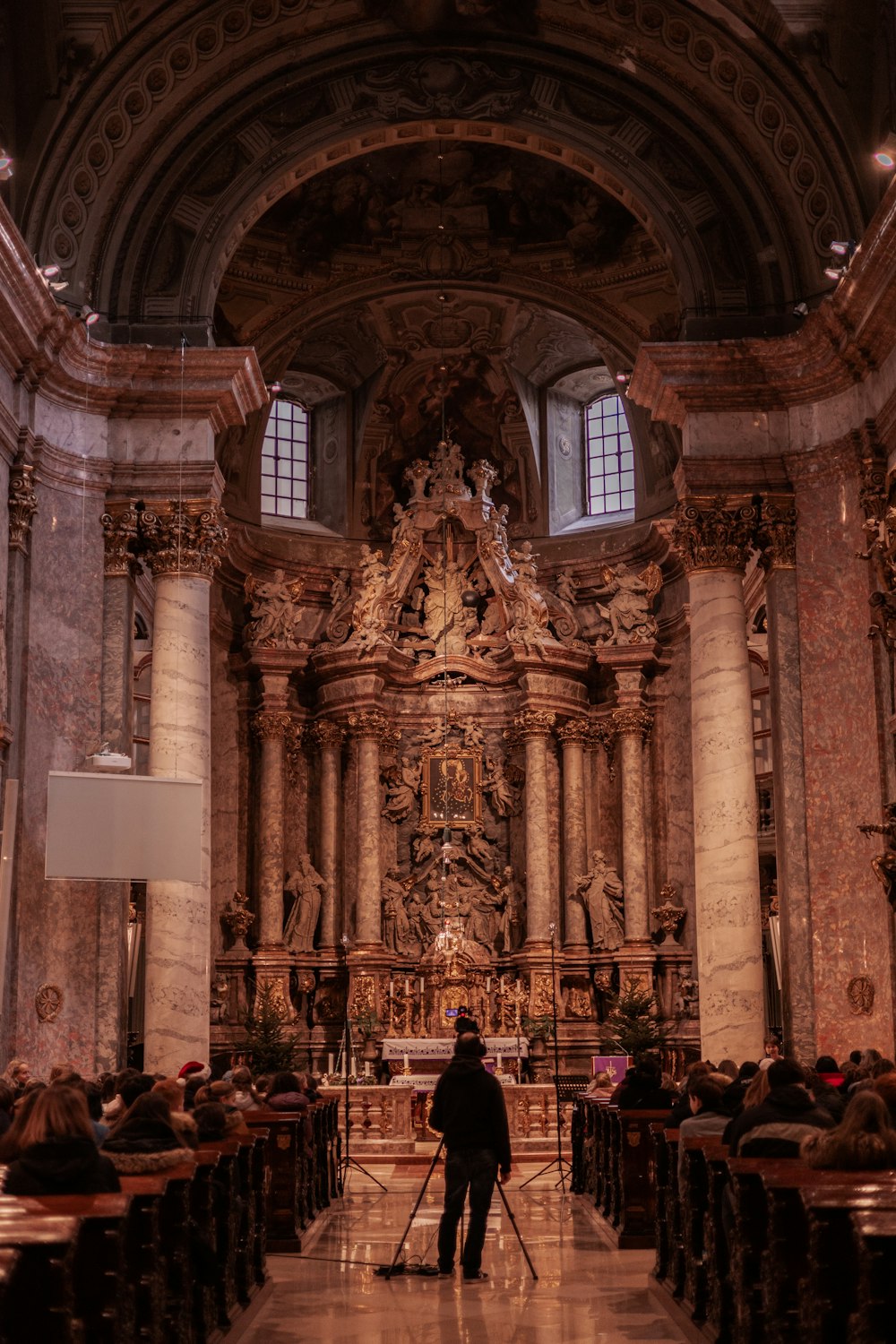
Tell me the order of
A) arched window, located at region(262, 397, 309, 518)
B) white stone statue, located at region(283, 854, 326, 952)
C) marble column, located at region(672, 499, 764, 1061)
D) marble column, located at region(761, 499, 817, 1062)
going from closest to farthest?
marble column, located at region(761, 499, 817, 1062) < marble column, located at region(672, 499, 764, 1061) < white stone statue, located at region(283, 854, 326, 952) < arched window, located at region(262, 397, 309, 518)

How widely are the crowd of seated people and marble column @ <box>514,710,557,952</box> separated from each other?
13.6 metres

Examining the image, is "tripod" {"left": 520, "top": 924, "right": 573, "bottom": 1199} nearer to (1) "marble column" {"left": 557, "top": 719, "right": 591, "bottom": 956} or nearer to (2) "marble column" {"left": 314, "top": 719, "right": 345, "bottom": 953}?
(1) "marble column" {"left": 557, "top": 719, "right": 591, "bottom": 956}

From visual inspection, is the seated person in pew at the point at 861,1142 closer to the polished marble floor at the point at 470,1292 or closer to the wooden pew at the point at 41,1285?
the polished marble floor at the point at 470,1292

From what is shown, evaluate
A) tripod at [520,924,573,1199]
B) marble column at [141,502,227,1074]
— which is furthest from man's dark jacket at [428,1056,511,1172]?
marble column at [141,502,227,1074]

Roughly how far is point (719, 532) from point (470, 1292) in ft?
34.1

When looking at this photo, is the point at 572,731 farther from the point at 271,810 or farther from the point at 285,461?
the point at 285,461

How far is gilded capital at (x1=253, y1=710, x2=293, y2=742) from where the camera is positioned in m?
24.4

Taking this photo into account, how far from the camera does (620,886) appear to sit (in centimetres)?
2434

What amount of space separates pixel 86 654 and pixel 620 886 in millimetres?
9825

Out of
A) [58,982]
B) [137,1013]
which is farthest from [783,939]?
[137,1013]

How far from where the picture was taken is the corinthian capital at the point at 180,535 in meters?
18.2

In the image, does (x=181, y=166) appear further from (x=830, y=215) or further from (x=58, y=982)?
(x=58, y=982)

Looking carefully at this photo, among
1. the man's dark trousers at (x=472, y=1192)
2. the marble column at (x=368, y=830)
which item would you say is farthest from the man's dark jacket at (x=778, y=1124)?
the marble column at (x=368, y=830)

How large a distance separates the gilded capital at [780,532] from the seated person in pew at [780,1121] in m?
10.8
